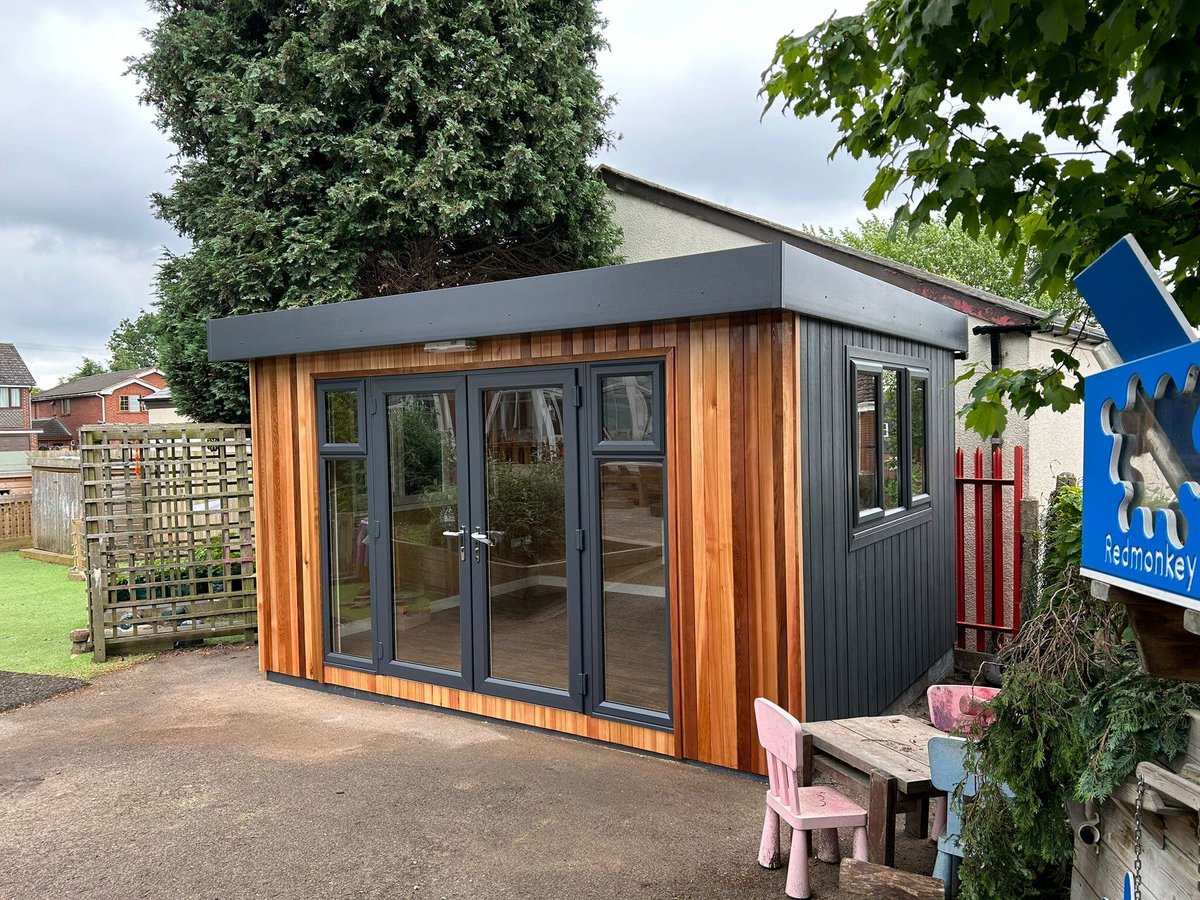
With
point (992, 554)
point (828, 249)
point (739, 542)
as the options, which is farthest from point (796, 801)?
point (828, 249)

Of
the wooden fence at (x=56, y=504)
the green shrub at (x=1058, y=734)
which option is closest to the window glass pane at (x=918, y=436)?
the green shrub at (x=1058, y=734)

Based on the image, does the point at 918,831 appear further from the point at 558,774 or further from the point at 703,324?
the point at 703,324

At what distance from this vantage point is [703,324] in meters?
4.69

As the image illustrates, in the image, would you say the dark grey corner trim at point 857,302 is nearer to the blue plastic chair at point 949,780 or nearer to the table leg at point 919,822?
the blue plastic chair at point 949,780

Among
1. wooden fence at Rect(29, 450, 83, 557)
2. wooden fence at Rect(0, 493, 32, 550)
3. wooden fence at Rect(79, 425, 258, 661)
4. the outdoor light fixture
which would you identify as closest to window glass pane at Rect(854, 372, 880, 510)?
the outdoor light fixture

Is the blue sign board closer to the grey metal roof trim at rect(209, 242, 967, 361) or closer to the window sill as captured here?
the grey metal roof trim at rect(209, 242, 967, 361)

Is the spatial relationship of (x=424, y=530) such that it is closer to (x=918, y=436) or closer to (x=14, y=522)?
(x=918, y=436)

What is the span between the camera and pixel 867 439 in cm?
541

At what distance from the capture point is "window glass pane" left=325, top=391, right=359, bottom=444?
6109 mm

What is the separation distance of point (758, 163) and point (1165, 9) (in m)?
61.4

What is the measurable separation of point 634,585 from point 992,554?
3639mm

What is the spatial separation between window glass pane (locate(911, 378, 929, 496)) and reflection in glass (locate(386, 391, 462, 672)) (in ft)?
10.7

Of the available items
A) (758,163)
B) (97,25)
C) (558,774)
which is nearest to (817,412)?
(558,774)

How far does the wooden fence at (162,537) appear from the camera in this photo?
7559 millimetres
